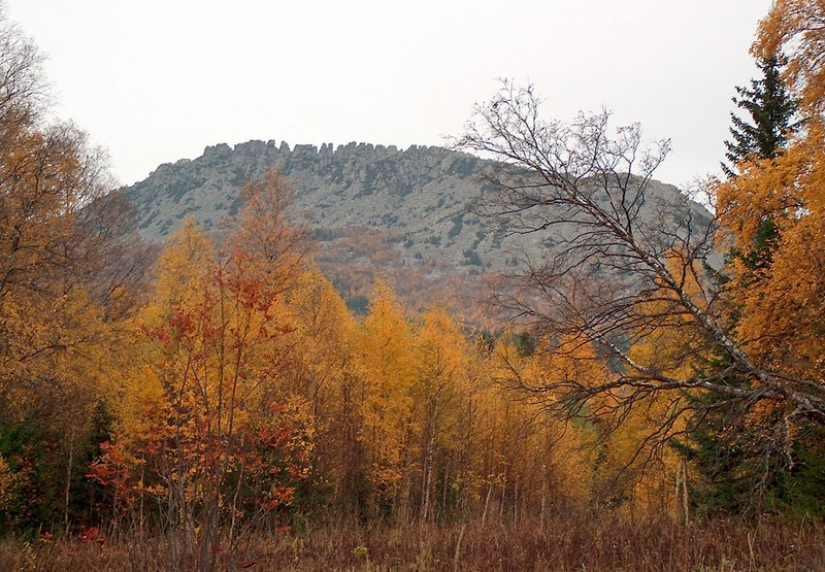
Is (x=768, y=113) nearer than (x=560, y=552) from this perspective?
No

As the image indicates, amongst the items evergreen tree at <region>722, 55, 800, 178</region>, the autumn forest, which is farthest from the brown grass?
evergreen tree at <region>722, 55, 800, 178</region>

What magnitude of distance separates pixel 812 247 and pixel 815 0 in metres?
2.76

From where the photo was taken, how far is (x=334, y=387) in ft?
65.0

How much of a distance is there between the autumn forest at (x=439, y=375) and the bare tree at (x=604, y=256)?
0.03 m

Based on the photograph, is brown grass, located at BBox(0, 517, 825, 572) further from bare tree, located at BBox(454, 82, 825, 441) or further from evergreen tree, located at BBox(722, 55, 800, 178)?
evergreen tree, located at BBox(722, 55, 800, 178)

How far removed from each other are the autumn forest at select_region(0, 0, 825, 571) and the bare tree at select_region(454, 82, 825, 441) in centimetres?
3

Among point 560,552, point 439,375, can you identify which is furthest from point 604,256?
point 439,375

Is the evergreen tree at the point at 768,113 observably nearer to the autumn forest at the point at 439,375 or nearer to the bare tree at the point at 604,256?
the autumn forest at the point at 439,375

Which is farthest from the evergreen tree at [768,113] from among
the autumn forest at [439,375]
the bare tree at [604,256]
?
the bare tree at [604,256]

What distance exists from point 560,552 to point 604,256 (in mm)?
3412

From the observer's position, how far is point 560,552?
636 centimetres

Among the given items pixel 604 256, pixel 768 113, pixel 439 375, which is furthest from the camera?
pixel 439 375

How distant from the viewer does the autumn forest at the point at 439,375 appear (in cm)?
549

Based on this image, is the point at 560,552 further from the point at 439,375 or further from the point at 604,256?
the point at 439,375
